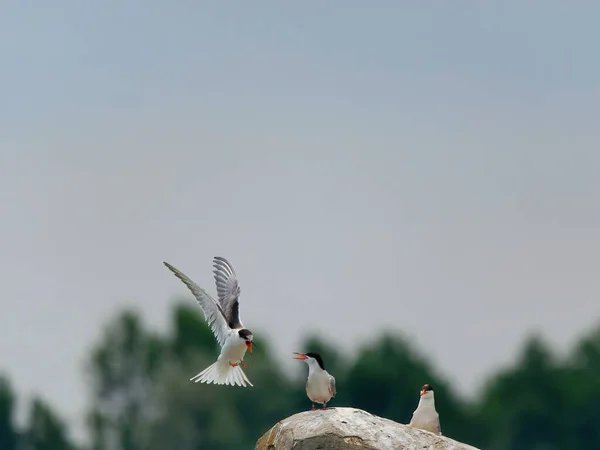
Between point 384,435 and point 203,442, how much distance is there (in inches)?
3354

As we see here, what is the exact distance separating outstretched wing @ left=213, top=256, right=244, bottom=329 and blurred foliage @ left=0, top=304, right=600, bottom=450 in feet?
233

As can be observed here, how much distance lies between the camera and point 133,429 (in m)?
118

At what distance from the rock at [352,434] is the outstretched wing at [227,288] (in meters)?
5.60

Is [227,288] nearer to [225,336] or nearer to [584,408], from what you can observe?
[225,336]

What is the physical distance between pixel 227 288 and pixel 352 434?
7044mm

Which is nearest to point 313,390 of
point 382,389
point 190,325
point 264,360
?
point 382,389

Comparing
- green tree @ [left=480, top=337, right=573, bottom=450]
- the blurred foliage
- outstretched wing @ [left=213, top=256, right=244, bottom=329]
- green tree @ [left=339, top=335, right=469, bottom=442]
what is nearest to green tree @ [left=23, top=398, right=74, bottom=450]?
the blurred foliage

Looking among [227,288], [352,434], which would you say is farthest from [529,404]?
[352,434]

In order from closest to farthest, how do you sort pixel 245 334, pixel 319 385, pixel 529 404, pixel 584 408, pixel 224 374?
pixel 319 385 < pixel 245 334 < pixel 224 374 < pixel 529 404 < pixel 584 408

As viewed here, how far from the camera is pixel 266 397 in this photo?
113375 millimetres

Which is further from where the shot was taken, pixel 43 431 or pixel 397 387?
pixel 43 431

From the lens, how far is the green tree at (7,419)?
117m

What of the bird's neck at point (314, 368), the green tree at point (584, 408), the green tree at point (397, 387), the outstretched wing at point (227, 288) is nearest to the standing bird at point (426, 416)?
the bird's neck at point (314, 368)

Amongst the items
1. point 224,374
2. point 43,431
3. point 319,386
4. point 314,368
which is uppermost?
point 314,368
